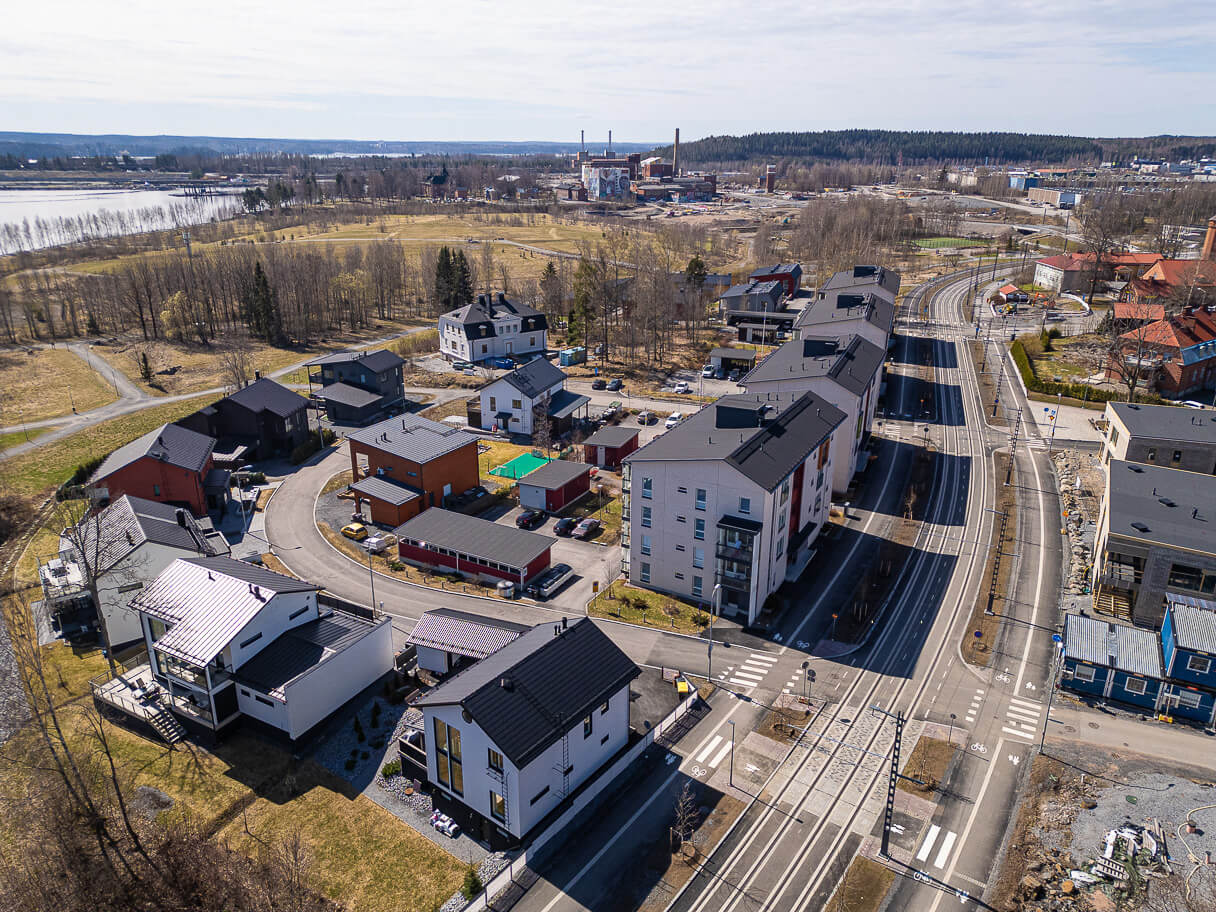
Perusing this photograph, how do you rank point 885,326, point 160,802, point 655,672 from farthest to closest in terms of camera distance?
point 885,326 → point 655,672 → point 160,802

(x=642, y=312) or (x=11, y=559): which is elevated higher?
(x=642, y=312)

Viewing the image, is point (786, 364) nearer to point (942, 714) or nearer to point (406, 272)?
point (942, 714)

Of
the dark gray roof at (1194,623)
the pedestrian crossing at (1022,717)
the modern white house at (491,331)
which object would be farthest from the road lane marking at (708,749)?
the modern white house at (491,331)

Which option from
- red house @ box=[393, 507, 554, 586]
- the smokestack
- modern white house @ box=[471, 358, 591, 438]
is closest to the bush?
red house @ box=[393, 507, 554, 586]

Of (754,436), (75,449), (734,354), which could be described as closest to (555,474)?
(754,436)

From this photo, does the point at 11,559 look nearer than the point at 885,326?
Yes

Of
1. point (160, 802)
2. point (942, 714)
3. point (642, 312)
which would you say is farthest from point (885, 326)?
point (160, 802)

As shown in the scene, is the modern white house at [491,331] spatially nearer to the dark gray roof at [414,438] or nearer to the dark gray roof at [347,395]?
the dark gray roof at [347,395]
